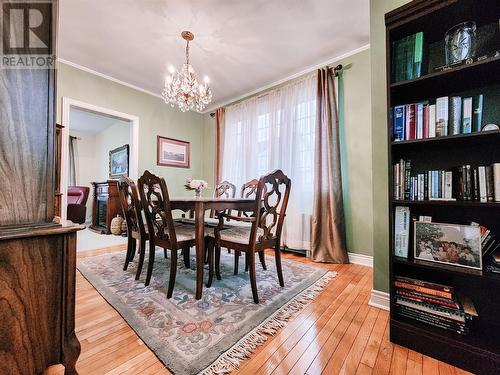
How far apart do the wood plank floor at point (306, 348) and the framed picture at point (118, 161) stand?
12.0 ft

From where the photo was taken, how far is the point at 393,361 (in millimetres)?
1023

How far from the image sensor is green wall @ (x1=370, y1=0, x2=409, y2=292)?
1.50m

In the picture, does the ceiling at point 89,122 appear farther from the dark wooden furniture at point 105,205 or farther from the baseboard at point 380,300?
the baseboard at point 380,300

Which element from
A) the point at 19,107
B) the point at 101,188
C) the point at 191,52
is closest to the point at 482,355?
the point at 19,107

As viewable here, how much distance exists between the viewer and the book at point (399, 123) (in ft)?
4.10

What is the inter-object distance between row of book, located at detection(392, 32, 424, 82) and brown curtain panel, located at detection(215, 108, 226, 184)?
3.01 metres

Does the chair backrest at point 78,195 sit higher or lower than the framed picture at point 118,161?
lower

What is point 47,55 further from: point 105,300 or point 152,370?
point 105,300

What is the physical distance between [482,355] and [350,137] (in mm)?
2158

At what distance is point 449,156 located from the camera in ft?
4.23

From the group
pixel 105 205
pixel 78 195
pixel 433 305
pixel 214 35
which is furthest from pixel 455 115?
pixel 78 195

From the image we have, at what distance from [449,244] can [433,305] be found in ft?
1.09

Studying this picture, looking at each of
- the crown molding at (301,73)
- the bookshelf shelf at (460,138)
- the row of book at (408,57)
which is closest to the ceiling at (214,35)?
the crown molding at (301,73)

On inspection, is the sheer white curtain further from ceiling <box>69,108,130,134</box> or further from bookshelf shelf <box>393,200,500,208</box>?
ceiling <box>69,108,130,134</box>
